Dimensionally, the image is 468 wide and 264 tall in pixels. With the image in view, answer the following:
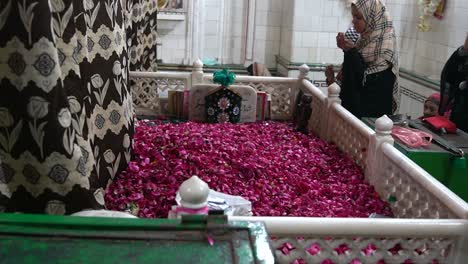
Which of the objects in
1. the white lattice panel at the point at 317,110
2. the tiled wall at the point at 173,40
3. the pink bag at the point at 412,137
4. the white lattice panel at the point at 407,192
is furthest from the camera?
the tiled wall at the point at 173,40

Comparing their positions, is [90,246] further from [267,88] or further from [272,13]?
[272,13]

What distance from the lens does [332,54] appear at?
5.11 metres

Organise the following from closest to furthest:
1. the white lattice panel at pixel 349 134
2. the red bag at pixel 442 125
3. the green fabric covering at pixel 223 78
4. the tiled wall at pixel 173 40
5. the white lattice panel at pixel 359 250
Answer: the white lattice panel at pixel 359 250
the white lattice panel at pixel 349 134
the red bag at pixel 442 125
the green fabric covering at pixel 223 78
the tiled wall at pixel 173 40

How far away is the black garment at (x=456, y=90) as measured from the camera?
3.43 metres

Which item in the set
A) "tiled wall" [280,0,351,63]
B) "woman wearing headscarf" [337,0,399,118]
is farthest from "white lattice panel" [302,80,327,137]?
"tiled wall" [280,0,351,63]

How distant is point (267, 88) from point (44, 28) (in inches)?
107

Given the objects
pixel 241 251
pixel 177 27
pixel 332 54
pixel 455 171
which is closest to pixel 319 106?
pixel 455 171

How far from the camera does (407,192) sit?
216 cm

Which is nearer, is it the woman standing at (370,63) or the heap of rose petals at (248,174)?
the heap of rose petals at (248,174)

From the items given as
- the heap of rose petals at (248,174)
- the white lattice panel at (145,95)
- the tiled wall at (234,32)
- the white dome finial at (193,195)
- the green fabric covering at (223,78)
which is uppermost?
the tiled wall at (234,32)

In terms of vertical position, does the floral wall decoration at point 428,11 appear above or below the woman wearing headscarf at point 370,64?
above

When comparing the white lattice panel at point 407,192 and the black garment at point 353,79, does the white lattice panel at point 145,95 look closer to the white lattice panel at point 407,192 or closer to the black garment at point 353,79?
the black garment at point 353,79

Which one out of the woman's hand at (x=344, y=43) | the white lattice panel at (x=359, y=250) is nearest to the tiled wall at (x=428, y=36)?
the woman's hand at (x=344, y=43)

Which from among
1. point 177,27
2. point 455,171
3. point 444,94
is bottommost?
point 455,171
